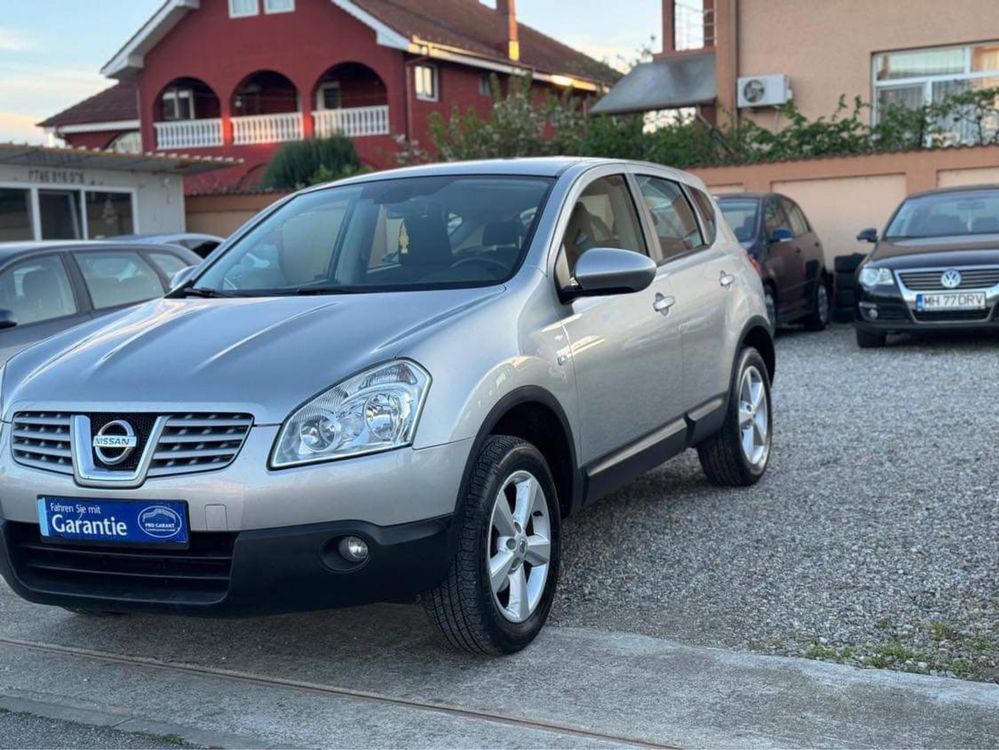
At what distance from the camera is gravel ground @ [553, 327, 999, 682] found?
445 centimetres

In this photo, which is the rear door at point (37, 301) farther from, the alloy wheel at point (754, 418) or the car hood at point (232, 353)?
the alloy wheel at point (754, 418)

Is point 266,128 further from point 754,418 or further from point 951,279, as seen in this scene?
point 754,418

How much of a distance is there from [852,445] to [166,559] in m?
4.98

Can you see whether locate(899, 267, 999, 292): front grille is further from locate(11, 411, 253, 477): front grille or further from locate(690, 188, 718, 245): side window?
locate(11, 411, 253, 477): front grille

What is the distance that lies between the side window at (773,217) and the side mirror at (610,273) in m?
8.81

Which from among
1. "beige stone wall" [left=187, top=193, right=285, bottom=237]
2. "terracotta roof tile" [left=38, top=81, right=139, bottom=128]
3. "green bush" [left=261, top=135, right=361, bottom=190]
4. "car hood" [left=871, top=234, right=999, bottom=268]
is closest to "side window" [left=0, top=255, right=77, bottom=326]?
"car hood" [left=871, top=234, right=999, bottom=268]

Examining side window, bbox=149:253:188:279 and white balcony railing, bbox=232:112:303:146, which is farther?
white balcony railing, bbox=232:112:303:146

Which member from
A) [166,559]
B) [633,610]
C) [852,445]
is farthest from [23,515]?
[852,445]

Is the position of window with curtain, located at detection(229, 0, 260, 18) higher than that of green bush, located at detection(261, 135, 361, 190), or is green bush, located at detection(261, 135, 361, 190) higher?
window with curtain, located at detection(229, 0, 260, 18)

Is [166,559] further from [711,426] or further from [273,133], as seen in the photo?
[273,133]

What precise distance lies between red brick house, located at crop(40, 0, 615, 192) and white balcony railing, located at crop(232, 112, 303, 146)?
3cm

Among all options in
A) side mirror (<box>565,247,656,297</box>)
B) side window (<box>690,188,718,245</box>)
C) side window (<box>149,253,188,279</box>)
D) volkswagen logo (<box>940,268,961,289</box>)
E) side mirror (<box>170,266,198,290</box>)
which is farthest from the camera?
volkswagen logo (<box>940,268,961,289</box>)

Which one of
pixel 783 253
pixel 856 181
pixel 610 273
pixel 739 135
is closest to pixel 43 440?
pixel 610 273

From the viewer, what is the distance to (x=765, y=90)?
20.2 meters
